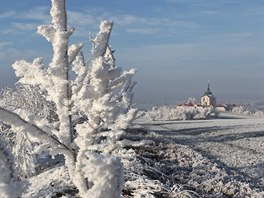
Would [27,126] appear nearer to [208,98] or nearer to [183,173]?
[183,173]

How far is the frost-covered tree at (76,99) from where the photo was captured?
435 centimetres

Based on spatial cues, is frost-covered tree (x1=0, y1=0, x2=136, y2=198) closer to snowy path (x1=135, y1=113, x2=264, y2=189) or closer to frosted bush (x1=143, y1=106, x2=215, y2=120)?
snowy path (x1=135, y1=113, x2=264, y2=189)

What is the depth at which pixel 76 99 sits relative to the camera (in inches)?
182

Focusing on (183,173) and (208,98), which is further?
(208,98)

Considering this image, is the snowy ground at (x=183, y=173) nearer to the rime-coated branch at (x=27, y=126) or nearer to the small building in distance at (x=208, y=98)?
the rime-coated branch at (x=27, y=126)

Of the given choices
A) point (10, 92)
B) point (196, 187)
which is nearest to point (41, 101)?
point (10, 92)

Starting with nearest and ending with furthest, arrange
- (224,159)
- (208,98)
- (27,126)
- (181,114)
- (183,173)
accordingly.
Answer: (27,126) < (183,173) < (224,159) < (181,114) < (208,98)

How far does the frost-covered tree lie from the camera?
4.35 m

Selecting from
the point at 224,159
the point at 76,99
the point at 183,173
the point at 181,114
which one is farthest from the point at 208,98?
the point at 76,99

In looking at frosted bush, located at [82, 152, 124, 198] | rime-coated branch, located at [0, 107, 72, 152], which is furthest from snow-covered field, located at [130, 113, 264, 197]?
frosted bush, located at [82, 152, 124, 198]

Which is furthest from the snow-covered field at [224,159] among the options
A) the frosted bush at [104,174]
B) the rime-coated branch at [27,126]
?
the frosted bush at [104,174]

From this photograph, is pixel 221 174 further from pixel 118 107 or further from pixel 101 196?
pixel 101 196

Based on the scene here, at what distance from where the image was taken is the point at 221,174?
12352 millimetres

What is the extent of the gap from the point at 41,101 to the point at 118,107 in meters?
15.5
